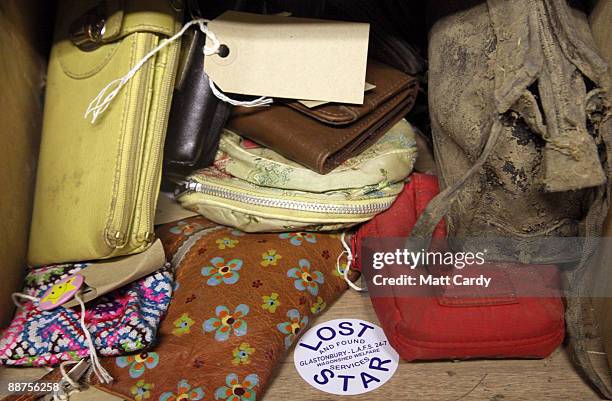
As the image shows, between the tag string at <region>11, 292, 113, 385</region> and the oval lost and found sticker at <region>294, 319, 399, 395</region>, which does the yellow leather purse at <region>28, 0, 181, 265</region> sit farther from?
the oval lost and found sticker at <region>294, 319, 399, 395</region>

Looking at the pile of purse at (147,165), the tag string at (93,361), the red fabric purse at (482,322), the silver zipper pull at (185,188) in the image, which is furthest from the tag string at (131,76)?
the red fabric purse at (482,322)

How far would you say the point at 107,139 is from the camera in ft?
2.62

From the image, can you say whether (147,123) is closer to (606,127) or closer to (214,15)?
(214,15)

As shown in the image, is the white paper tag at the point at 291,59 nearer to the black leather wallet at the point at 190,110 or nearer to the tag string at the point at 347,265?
the black leather wallet at the point at 190,110

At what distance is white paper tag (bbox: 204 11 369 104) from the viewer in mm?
851

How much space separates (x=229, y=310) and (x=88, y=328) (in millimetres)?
178

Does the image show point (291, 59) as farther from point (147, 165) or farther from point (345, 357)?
point (345, 357)


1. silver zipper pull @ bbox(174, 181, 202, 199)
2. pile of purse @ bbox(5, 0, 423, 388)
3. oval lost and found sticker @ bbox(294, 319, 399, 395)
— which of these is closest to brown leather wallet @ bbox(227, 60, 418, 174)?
pile of purse @ bbox(5, 0, 423, 388)

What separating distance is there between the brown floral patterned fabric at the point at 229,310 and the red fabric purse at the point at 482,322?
0.42 ft

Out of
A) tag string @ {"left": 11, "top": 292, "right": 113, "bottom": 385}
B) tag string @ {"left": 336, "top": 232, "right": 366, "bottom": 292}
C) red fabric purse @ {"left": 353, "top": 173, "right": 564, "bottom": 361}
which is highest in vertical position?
red fabric purse @ {"left": 353, "top": 173, "right": 564, "bottom": 361}

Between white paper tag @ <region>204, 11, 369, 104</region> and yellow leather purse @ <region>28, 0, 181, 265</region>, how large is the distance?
0.08 meters

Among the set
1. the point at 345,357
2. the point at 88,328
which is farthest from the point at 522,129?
the point at 88,328

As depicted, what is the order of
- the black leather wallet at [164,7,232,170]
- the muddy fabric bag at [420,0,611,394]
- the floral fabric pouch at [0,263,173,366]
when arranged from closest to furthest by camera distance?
the muddy fabric bag at [420,0,611,394] < the floral fabric pouch at [0,263,173,366] < the black leather wallet at [164,7,232,170]

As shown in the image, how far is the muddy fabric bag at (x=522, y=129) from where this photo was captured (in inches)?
26.2
